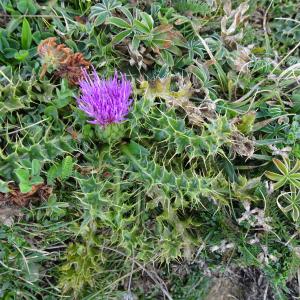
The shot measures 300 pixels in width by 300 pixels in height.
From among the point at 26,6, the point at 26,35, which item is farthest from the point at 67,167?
the point at 26,6

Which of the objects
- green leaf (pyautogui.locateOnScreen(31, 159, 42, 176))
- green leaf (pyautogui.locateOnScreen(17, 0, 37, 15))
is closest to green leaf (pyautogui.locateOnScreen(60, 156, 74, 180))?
green leaf (pyautogui.locateOnScreen(31, 159, 42, 176))

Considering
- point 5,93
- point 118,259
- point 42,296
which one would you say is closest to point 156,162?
point 118,259

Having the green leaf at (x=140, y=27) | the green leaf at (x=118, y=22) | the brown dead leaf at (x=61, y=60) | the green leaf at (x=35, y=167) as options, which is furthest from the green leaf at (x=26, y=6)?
the green leaf at (x=35, y=167)

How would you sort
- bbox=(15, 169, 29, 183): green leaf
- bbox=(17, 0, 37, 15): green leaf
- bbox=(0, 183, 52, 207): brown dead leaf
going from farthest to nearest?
bbox=(17, 0, 37, 15): green leaf, bbox=(0, 183, 52, 207): brown dead leaf, bbox=(15, 169, 29, 183): green leaf

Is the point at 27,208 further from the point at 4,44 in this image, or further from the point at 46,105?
the point at 4,44

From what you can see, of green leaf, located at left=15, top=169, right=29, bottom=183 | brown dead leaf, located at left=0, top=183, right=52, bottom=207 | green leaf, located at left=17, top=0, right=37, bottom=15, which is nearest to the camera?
green leaf, located at left=15, top=169, right=29, bottom=183

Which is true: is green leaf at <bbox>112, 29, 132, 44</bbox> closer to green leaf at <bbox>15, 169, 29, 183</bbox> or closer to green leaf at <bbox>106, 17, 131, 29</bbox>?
green leaf at <bbox>106, 17, 131, 29</bbox>
